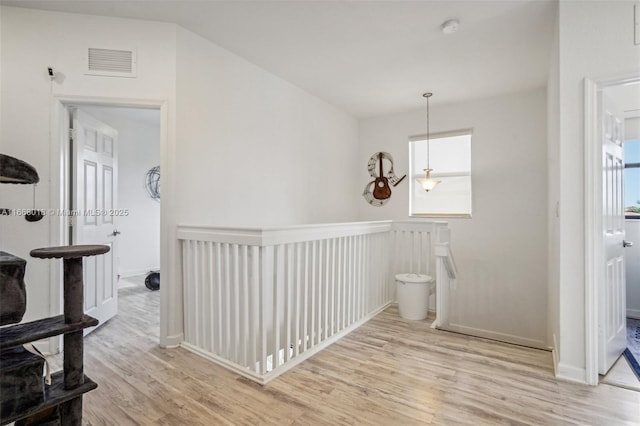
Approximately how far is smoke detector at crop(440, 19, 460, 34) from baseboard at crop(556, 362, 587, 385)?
261 centimetres

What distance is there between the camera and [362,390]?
2.01 meters

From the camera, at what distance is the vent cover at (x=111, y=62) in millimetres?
2510

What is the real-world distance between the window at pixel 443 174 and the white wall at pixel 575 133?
7.29 feet

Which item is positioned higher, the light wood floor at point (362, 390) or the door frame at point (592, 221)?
the door frame at point (592, 221)

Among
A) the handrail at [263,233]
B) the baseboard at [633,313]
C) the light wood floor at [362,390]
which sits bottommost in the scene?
the baseboard at [633,313]

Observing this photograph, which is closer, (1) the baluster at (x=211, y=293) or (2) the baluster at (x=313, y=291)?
(1) the baluster at (x=211, y=293)

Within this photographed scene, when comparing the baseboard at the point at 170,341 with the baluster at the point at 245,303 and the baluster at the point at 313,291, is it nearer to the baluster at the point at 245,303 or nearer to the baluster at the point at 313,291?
the baluster at the point at 245,303

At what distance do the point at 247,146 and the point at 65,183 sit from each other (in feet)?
5.16

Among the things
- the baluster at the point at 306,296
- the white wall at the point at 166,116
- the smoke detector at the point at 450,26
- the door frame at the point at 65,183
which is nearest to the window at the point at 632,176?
the smoke detector at the point at 450,26

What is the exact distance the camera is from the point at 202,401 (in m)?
1.88

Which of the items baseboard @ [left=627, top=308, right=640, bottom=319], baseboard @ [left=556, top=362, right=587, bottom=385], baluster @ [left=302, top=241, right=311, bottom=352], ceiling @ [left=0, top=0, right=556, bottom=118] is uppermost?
ceiling @ [left=0, top=0, right=556, bottom=118]

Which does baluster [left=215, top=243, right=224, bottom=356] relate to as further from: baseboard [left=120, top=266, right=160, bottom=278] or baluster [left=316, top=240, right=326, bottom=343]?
baseboard [left=120, top=266, right=160, bottom=278]

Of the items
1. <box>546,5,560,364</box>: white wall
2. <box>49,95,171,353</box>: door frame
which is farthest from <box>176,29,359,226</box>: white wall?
<box>546,5,560,364</box>: white wall

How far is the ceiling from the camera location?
2377mm
